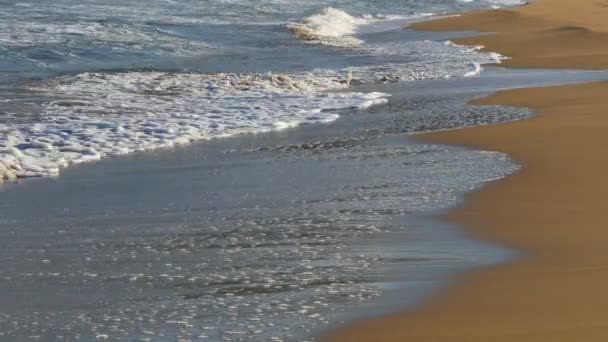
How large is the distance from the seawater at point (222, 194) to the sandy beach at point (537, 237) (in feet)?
0.64

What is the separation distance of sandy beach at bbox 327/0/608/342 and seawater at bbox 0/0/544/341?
0.20 m

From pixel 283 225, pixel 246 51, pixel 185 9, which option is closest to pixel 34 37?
pixel 246 51

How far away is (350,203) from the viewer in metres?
6.24

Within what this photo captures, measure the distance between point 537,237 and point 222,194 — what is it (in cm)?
221

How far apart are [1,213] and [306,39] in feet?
52.9

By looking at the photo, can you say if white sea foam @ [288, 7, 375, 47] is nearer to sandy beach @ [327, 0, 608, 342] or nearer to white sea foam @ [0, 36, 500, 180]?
white sea foam @ [0, 36, 500, 180]

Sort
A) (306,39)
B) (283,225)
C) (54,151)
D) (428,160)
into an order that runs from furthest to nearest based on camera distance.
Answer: (306,39) → (54,151) → (428,160) → (283,225)

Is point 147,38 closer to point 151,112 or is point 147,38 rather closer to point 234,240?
point 151,112

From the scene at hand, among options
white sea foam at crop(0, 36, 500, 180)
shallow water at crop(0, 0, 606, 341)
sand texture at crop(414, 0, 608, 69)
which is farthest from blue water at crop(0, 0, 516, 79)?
sand texture at crop(414, 0, 608, 69)

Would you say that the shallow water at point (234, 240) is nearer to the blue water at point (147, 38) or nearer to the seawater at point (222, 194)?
the seawater at point (222, 194)

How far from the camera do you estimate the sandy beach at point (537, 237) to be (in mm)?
3842

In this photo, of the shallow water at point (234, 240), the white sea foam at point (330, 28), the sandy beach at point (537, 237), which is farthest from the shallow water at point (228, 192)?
the white sea foam at point (330, 28)

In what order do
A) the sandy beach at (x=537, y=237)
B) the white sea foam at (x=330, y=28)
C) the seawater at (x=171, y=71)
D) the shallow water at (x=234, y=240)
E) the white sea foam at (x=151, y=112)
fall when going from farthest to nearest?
the white sea foam at (x=330, y=28) → the seawater at (x=171, y=71) → the white sea foam at (x=151, y=112) → the shallow water at (x=234, y=240) → the sandy beach at (x=537, y=237)

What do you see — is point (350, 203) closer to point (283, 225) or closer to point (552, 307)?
point (283, 225)
